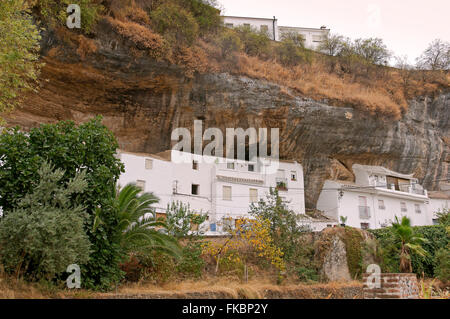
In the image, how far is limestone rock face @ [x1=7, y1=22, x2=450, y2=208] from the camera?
873 inches

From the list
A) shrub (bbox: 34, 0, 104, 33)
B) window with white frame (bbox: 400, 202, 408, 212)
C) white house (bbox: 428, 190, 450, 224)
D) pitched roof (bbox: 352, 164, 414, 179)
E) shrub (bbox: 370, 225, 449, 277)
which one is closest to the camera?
shrub (bbox: 370, 225, 449, 277)

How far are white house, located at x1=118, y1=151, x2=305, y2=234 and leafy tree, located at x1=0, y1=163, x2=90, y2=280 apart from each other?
505 inches

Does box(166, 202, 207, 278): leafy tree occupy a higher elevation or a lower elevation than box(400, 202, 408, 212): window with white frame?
lower

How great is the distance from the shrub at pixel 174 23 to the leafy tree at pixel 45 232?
649 inches

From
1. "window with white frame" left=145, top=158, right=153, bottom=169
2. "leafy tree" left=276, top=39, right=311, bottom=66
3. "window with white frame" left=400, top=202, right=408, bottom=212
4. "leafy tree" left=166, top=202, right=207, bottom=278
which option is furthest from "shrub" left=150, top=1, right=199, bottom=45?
"window with white frame" left=400, top=202, right=408, bottom=212

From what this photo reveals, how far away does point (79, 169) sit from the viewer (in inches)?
407

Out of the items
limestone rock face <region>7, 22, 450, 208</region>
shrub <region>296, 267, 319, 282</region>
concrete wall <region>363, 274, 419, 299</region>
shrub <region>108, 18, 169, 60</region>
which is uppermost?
shrub <region>108, 18, 169, 60</region>

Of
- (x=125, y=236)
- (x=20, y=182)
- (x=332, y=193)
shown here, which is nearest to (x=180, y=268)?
(x=125, y=236)

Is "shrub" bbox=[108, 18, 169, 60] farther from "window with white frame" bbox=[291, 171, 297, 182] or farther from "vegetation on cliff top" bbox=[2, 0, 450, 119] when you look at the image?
"window with white frame" bbox=[291, 171, 297, 182]

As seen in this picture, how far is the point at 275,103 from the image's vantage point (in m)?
26.5

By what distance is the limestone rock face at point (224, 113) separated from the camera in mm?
22172

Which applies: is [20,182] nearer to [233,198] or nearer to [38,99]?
[38,99]

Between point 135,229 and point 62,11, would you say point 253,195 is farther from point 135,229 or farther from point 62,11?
point 135,229

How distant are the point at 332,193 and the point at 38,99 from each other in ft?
67.8
